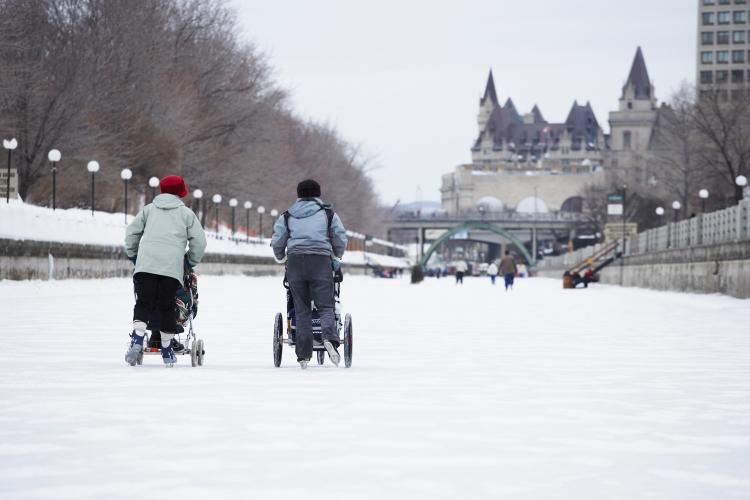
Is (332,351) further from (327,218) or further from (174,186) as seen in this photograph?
(174,186)

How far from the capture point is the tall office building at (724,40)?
138m

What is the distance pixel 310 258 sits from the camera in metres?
10.3

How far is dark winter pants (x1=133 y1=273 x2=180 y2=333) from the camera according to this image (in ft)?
33.2

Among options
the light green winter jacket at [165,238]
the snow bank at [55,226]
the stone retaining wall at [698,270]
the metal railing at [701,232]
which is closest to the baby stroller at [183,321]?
the light green winter jacket at [165,238]

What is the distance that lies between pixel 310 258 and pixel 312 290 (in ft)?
0.84

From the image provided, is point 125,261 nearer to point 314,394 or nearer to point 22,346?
point 22,346

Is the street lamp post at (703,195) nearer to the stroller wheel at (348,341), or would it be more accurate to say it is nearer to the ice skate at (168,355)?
the stroller wheel at (348,341)

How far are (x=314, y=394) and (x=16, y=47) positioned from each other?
3260 cm

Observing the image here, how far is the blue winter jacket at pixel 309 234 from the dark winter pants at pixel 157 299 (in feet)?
2.85

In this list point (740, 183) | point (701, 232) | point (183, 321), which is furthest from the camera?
point (740, 183)

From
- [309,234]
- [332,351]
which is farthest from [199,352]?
[309,234]

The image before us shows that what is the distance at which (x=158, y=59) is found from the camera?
4928 centimetres

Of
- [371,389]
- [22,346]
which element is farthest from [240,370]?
[22,346]

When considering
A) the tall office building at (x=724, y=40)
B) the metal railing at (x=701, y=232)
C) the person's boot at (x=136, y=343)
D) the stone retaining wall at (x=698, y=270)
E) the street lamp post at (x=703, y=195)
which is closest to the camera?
the person's boot at (x=136, y=343)
